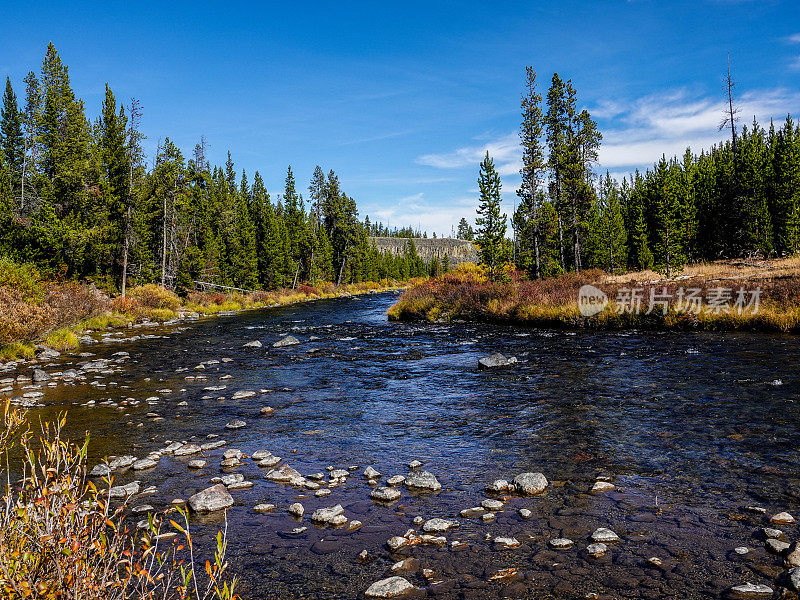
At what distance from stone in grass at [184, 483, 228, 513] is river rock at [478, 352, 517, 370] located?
10.3 meters

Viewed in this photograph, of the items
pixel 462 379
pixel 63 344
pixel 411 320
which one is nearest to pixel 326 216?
pixel 411 320

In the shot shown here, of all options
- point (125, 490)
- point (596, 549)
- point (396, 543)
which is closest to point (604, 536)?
point (596, 549)

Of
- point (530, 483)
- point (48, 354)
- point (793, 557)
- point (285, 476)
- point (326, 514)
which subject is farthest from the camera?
point (48, 354)

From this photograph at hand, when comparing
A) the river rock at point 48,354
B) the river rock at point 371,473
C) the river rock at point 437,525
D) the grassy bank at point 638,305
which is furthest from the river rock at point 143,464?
the grassy bank at point 638,305

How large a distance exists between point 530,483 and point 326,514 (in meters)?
2.85

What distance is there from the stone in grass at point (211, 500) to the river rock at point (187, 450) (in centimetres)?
190

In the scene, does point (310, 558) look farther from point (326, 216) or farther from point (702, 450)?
point (326, 216)

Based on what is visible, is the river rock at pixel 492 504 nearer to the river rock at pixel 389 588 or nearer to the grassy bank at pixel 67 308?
the river rock at pixel 389 588

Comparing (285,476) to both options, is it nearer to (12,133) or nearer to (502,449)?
→ (502,449)

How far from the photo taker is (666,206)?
39812mm

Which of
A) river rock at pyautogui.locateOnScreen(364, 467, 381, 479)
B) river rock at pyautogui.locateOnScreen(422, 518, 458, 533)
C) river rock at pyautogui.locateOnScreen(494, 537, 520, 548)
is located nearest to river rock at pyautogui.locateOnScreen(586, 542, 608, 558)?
river rock at pyautogui.locateOnScreen(494, 537, 520, 548)

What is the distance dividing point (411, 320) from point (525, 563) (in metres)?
28.4

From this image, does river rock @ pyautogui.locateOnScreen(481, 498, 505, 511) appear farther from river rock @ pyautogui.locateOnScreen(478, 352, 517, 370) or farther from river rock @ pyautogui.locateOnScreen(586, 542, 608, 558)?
river rock @ pyautogui.locateOnScreen(478, 352, 517, 370)

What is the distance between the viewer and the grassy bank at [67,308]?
57.1 feet
